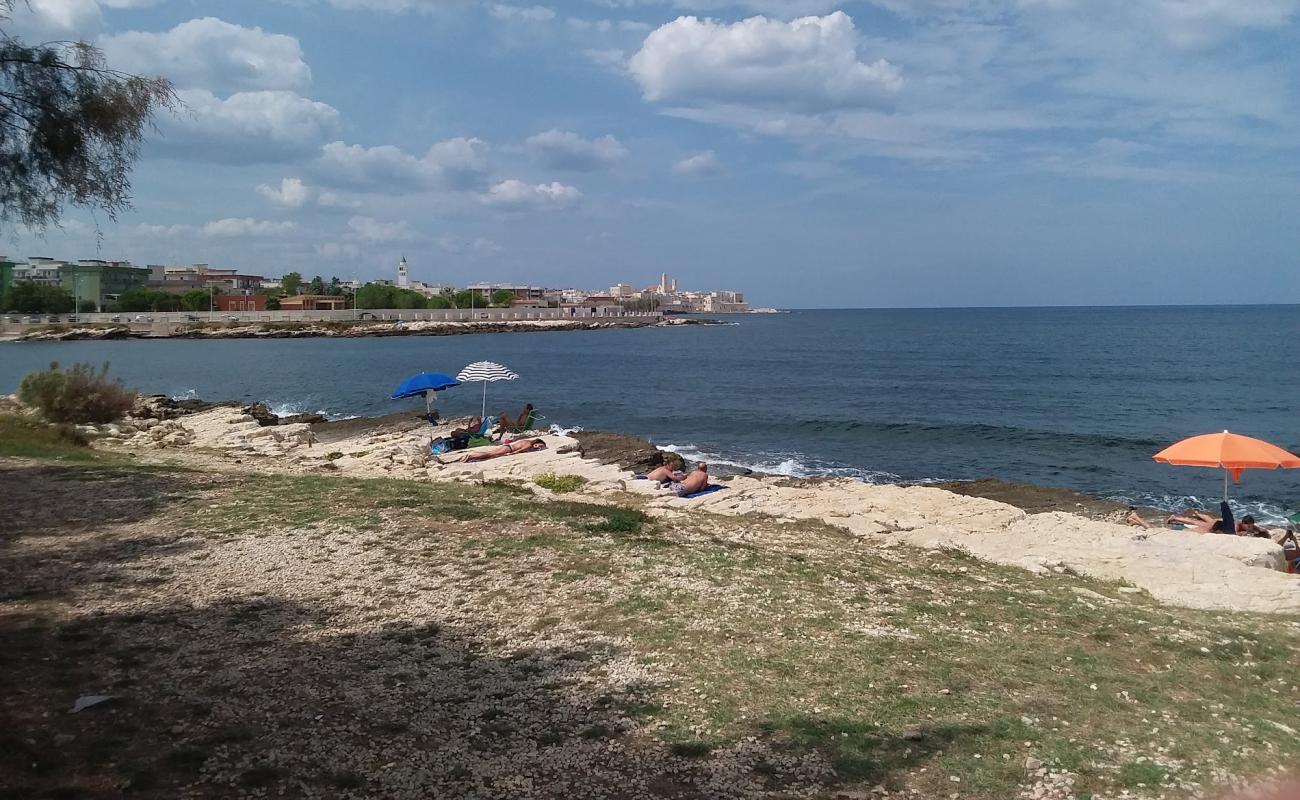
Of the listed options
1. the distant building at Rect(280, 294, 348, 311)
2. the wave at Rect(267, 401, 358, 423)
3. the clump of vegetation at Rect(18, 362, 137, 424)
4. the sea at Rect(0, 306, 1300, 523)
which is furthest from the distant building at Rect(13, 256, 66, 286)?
the clump of vegetation at Rect(18, 362, 137, 424)

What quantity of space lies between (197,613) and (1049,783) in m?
7.21

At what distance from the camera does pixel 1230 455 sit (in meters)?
13.2

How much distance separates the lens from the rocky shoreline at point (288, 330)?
104000mm

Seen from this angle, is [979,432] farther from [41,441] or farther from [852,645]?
[41,441]

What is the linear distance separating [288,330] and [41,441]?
4051 inches

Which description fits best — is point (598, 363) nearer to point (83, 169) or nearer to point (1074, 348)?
point (1074, 348)

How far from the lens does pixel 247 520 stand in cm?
1143

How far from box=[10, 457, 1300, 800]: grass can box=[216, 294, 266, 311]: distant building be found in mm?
142490

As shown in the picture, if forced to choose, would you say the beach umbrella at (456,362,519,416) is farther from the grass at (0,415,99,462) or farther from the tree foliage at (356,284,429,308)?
the tree foliage at (356,284,429,308)

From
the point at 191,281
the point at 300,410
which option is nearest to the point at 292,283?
the point at 191,281

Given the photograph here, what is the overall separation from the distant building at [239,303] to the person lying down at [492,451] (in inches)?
5201

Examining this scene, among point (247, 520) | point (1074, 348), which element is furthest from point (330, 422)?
point (1074, 348)

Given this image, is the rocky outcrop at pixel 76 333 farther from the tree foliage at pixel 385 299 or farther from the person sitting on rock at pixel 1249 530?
the person sitting on rock at pixel 1249 530

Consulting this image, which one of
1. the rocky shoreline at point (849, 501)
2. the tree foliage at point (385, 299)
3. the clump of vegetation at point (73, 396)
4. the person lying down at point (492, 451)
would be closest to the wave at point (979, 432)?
the rocky shoreline at point (849, 501)
